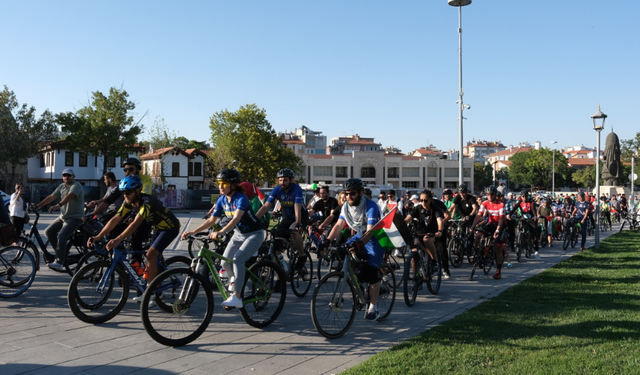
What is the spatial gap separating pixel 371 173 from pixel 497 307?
294ft

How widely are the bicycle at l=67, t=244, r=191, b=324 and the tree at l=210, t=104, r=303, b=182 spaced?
4933 centimetres

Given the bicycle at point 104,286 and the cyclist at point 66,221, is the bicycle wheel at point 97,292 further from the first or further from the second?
the cyclist at point 66,221

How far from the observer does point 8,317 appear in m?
6.63

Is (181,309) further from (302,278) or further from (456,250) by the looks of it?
(456,250)

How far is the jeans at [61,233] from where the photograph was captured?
917 cm

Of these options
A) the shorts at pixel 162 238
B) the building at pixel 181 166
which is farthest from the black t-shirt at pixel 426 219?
the building at pixel 181 166

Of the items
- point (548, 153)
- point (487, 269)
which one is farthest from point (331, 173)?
point (487, 269)

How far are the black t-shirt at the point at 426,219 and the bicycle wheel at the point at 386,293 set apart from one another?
241cm

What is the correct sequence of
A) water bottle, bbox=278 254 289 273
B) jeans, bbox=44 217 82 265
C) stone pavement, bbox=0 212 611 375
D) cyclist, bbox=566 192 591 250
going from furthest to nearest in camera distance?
cyclist, bbox=566 192 591 250, jeans, bbox=44 217 82 265, water bottle, bbox=278 254 289 273, stone pavement, bbox=0 212 611 375

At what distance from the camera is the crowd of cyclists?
6180 mm

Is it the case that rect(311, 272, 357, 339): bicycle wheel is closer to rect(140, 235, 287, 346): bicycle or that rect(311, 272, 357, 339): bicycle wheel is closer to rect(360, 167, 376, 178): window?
rect(140, 235, 287, 346): bicycle

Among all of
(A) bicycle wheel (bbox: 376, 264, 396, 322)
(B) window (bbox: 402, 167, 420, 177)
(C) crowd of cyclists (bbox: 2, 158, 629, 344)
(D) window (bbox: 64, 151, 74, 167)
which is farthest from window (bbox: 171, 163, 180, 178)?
(A) bicycle wheel (bbox: 376, 264, 396, 322)

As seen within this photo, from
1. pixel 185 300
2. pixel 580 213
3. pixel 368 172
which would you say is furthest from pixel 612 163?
pixel 368 172

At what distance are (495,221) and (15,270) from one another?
851 cm
